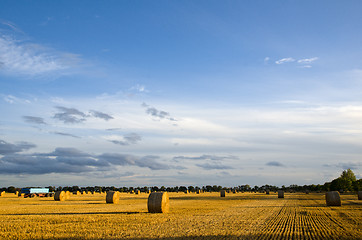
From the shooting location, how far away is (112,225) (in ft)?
59.8

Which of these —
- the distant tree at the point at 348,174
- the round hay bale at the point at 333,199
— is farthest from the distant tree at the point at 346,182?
the round hay bale at the point at 333,199

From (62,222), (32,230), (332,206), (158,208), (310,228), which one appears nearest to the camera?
(32,230)

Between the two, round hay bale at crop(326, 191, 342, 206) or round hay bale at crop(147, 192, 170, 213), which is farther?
round hay bale at crop(326, 191, 342, 206)

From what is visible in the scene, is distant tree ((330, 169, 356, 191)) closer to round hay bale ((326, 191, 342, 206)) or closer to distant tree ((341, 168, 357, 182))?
distant tree ((341, 168, 357, 182))

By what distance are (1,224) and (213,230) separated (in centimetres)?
1142

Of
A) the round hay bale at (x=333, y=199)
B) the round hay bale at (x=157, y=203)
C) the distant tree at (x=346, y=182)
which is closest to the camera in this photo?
the round hay bale at (x=157, y=203)

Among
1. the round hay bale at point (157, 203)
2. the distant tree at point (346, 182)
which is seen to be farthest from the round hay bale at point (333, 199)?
the distant tree at point (346, 182)

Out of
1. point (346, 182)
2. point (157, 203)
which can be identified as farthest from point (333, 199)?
point (346, 182)

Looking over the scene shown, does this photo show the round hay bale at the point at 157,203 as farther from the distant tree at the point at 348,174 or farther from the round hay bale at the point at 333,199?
the distant tree at the point at 348,174

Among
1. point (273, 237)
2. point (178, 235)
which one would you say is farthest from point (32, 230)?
point (273, 237)

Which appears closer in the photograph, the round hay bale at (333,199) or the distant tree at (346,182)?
the round hay bale at (333,199)

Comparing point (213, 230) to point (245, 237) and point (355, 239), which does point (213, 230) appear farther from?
point (355, 239)

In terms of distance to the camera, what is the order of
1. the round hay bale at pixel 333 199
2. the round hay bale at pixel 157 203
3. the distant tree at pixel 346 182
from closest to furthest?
the round hay bale at pixel 157 203 < the round hay bale at pixel 333 199 < the distant tree at pixel 346 182

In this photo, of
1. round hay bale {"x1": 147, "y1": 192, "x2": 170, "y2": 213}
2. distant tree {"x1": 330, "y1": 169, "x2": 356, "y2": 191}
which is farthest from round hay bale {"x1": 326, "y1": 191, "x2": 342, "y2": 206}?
distant tree {"x1": 330, "y1": 169, "x2": 356, "y2": 191}
